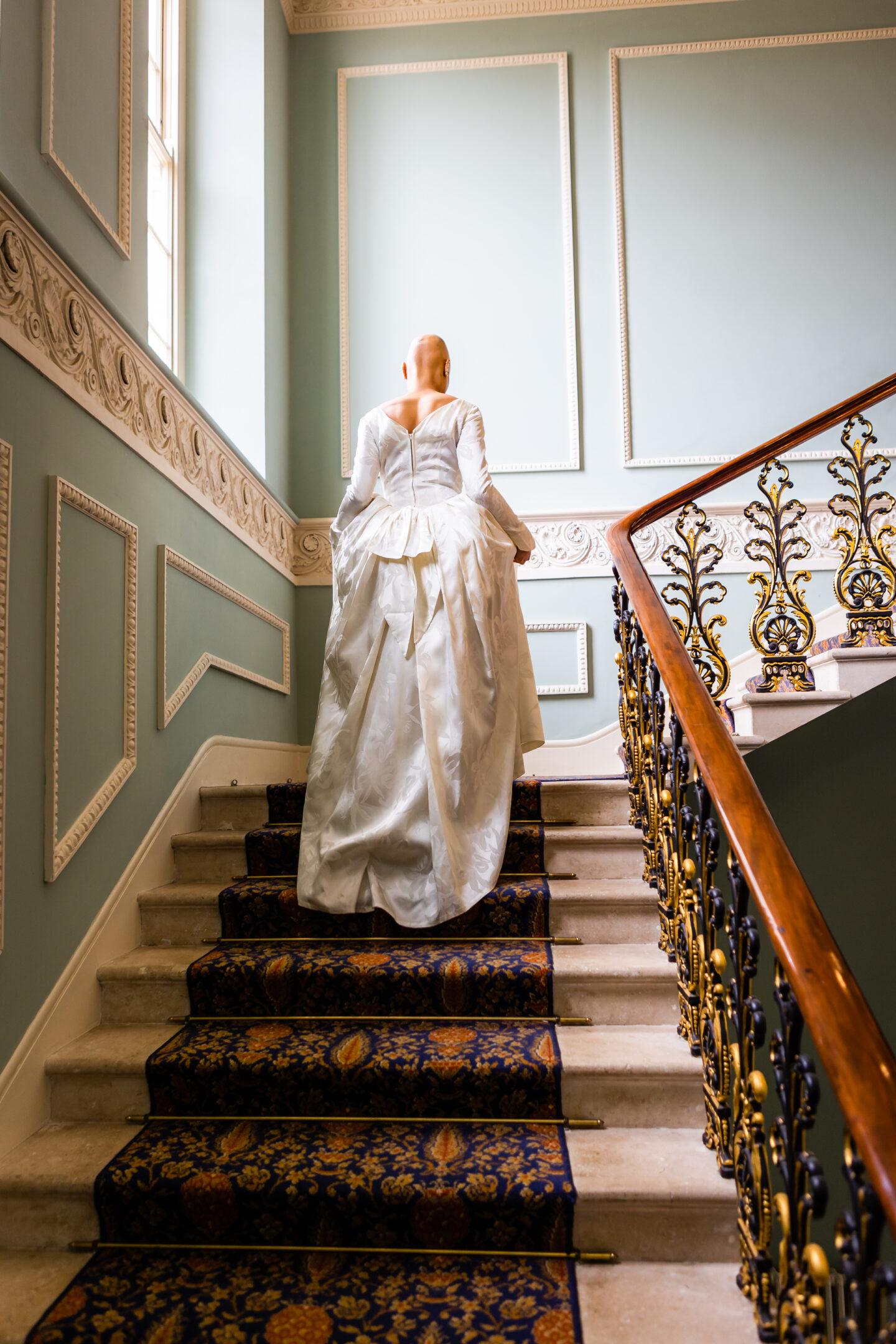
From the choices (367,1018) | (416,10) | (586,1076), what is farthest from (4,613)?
(416,10)

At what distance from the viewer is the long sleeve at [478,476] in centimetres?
313

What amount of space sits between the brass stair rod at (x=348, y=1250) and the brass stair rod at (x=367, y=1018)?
1.95 ft

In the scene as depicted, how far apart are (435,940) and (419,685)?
78 cm

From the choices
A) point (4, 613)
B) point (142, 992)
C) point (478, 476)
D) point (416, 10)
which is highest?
point (416, 10)

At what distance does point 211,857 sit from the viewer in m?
3.13

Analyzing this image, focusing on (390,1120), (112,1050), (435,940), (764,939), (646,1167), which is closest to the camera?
(646,1167)

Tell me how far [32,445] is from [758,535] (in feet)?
12.8

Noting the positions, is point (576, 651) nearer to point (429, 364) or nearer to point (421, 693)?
point (429, 364)

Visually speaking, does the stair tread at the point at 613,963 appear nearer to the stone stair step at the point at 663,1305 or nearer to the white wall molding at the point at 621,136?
the stone stair step at the point at 663,1305

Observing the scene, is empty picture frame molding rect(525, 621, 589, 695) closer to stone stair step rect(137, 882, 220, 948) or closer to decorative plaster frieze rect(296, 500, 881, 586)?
decorative plaster frieze rect(296, 500, 881, 586)

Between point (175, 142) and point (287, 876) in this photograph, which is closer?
point (287, 876)

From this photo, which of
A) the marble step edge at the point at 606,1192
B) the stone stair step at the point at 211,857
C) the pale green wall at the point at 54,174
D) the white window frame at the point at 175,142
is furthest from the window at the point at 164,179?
the marble step edge at the point at 606,1192

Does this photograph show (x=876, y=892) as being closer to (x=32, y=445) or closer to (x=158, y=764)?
(x=158, y=764)

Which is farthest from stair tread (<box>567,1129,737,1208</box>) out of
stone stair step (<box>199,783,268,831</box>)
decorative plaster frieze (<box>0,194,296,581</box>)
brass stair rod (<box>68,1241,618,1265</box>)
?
decorative plaster frieze (<box>0,194,296,581</box>)
